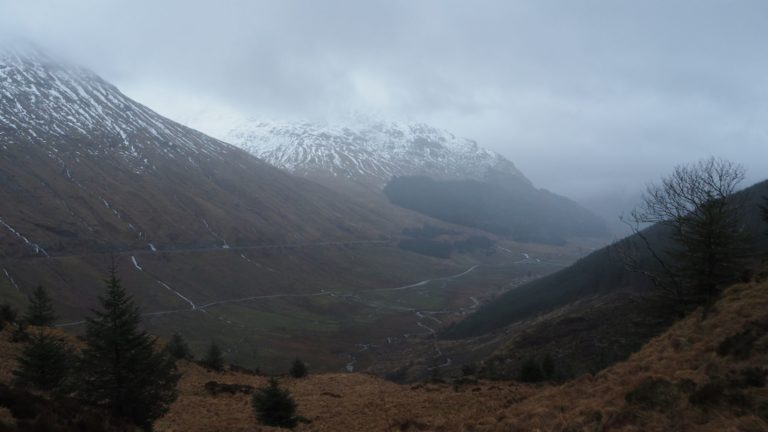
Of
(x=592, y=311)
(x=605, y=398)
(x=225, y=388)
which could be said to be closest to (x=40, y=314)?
(x=225, y=388)

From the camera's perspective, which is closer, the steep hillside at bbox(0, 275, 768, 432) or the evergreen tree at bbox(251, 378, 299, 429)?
the steep hillside at bbox(0, 275, 768, 432)

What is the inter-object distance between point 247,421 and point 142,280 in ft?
468

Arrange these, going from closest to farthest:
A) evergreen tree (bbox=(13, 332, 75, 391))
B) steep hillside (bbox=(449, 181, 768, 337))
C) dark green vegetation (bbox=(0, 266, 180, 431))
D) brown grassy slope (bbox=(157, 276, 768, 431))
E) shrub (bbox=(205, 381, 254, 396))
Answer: brown grassy slope (bbox=(157, 276, 768, 431)) → dark green vegetation (bbox=(0, 266, 180, 431)) → evergreen tree (bbox=(13, 332, 75, 391)) → shrub (bbox=(205, 381, 254, 396)) → steep hillside (bbox=(449, 181, 768, 337))

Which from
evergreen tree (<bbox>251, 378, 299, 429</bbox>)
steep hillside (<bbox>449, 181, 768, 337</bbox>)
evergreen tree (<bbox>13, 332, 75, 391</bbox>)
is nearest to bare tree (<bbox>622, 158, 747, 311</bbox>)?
evergreen tree (<bbox>251, 378, 299, 429</bbox>)

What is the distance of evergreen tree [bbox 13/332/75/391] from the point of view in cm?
2289

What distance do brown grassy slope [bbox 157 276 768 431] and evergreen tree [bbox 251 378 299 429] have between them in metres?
0.71

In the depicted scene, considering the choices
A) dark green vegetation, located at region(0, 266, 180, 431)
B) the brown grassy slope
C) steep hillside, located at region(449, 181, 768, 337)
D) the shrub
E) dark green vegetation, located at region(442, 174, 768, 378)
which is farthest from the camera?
steep hillside, located at region(449, 181, 768, 337)

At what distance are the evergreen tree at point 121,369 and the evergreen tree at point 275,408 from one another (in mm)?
4352

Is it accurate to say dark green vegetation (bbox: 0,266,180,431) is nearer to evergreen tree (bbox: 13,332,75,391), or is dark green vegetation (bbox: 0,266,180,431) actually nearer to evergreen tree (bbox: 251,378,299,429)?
evergreen tree (bbox: 13,332,75,391)

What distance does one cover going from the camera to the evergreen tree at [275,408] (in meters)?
22.0

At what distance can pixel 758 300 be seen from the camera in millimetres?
18484

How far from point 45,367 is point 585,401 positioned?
25.3 m

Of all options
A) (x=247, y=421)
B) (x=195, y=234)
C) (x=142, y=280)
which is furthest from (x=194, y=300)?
(x=247, y=421)

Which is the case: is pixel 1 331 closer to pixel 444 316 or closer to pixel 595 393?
pixel 595 393
